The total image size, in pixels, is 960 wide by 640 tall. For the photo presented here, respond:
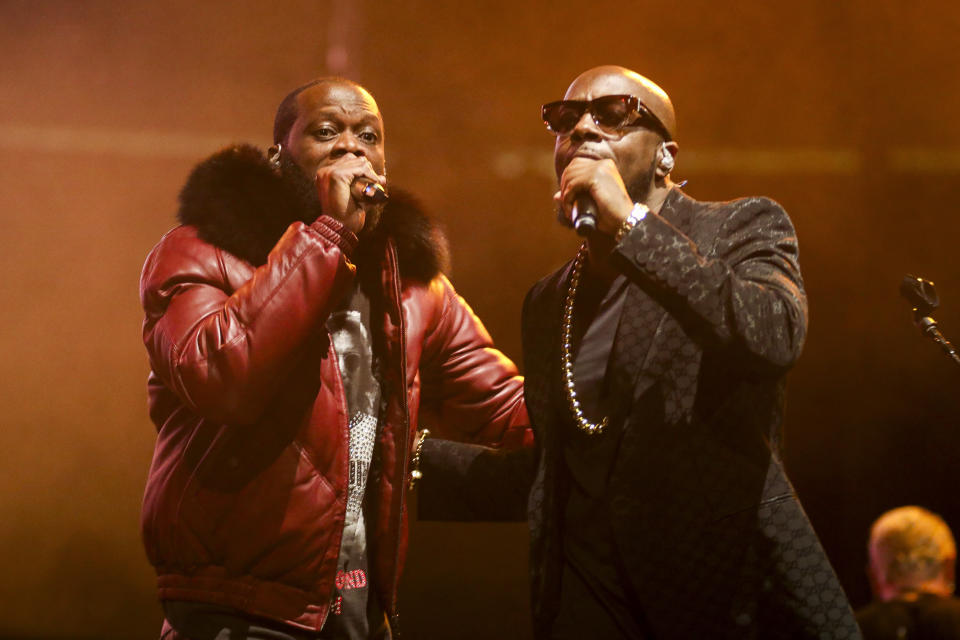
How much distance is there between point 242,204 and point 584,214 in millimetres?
775

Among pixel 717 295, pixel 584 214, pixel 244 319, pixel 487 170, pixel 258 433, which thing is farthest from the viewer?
pixel 487 170

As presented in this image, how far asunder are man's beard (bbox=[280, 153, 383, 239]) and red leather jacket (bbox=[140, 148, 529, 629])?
0.66 feet

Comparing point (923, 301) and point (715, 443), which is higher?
point (923, 301)

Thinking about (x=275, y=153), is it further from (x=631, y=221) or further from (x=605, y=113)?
(x=631, y=221)

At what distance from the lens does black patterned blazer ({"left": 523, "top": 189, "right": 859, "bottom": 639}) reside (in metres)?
1.38

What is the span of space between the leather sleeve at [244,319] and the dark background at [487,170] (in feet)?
6.41

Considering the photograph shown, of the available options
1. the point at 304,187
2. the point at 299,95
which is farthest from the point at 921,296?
the point at 299,95

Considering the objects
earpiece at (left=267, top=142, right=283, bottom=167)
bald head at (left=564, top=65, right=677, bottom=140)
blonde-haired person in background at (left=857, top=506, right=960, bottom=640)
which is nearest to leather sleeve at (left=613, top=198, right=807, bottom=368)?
bald head at (left=564, top=65, right=677, bottom=140)

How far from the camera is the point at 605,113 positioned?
1.75 m

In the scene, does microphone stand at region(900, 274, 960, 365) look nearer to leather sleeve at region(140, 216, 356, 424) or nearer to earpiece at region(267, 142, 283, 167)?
leather sleeve at region(140, 216, 356, 424)

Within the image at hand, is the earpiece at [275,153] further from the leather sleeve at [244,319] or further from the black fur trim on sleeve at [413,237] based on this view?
the leather sleeve at [244,319]

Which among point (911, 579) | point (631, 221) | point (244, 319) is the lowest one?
point (911, 579)

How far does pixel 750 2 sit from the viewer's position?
364 centimetres

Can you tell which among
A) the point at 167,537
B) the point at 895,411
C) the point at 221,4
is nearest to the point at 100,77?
the point at 221,4
